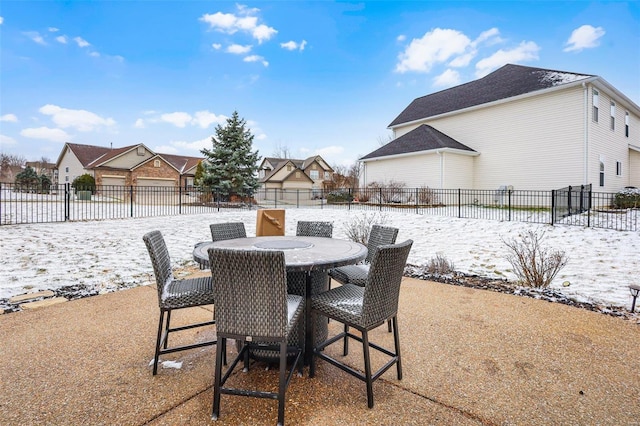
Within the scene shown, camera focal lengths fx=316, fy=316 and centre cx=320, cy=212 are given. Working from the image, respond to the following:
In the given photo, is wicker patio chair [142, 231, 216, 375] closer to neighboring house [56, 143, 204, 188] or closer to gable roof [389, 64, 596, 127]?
gable roof [389, 64, 596, 127]

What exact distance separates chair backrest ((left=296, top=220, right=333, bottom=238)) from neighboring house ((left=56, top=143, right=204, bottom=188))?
29.8 metres

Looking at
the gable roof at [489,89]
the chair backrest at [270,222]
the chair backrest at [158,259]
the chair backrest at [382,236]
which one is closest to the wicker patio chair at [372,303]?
the chair backrest at [382,236]

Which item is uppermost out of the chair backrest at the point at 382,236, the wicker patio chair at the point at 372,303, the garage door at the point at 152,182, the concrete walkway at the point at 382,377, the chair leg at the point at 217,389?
the garage door at the point at 152,182

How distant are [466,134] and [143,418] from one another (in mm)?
19133

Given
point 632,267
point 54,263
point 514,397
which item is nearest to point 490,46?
point 632,267

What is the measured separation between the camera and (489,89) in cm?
1741

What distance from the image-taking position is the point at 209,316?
363 centimetres

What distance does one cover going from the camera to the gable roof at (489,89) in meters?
14.7

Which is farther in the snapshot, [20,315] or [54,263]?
[54,263]

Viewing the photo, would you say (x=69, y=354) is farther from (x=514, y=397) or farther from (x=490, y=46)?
(x=490, y=46)

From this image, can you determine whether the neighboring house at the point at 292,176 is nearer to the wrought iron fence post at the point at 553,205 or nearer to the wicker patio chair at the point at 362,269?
the wrought iron fence post at the point at 553,205

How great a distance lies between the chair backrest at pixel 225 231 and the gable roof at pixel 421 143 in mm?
14362

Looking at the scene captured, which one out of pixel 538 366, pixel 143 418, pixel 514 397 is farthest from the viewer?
pixel 538 366

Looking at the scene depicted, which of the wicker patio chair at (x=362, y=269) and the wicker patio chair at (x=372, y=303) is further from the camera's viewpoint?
the wicker patio chair at (x=362, y=269)
